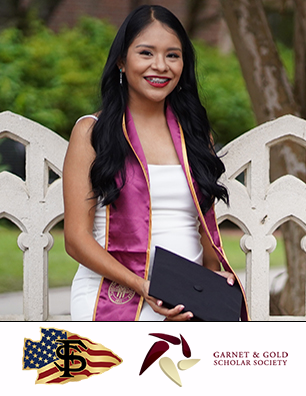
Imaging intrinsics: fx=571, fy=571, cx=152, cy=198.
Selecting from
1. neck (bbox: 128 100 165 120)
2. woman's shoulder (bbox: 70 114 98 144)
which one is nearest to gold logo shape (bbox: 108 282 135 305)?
woman's shoulder (bbox: 70 114 98 144)

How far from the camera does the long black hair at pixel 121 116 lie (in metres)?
2.05

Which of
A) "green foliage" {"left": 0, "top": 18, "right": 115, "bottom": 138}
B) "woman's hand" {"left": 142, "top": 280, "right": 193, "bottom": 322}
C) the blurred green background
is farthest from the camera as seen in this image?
"green foliage" {"left": 0, "top": 18, "right": 115, "bottom": 138}

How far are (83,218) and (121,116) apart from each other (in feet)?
1.38

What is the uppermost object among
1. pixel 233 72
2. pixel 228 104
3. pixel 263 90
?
pixel 233 72

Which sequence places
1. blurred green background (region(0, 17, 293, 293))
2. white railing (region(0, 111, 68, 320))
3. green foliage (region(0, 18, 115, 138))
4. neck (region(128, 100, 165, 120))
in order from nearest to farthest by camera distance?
neck (region(128, 100, 165, 120)) → white railing (region(0, 111, 68, 320)) → blurred green background (region(0, 17, 293, 293)) → green foliage (region(0, 18, 115, 138))

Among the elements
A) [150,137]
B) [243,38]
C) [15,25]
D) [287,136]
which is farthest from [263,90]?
[15,25]

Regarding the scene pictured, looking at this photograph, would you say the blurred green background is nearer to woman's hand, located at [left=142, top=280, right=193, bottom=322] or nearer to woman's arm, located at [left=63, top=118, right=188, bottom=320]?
woman's arm, located at [left=63, top=118, right=188, bottom=320]

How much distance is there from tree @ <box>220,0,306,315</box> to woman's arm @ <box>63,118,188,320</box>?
6.30ft

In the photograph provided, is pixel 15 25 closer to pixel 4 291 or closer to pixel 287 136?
pixel 4 291

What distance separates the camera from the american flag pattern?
193 centimetres

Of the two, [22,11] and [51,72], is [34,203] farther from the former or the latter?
[22,11]

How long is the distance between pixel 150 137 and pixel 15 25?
33.5ft

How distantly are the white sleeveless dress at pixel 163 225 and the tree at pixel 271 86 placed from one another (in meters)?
1.67

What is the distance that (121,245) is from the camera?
210cm
